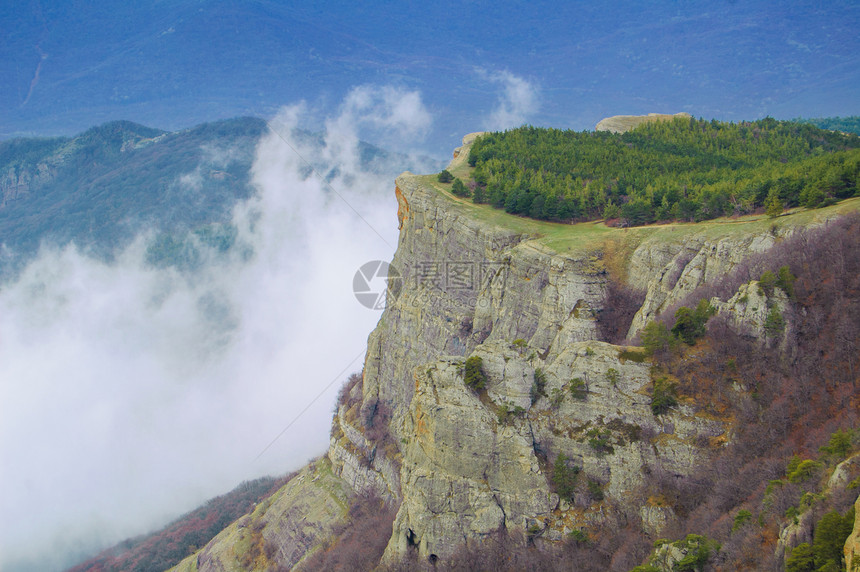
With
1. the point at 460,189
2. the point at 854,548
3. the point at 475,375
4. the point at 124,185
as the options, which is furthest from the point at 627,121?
the point at 124,185

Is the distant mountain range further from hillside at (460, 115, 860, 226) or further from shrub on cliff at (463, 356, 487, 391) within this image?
shrub on cliff at (463, 356, 487, 391)

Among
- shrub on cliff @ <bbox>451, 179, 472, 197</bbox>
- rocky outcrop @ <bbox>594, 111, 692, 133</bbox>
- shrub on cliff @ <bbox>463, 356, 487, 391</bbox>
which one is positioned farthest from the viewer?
rocky outcrop @ <bbox>594, 111, 692, 133</bbox>

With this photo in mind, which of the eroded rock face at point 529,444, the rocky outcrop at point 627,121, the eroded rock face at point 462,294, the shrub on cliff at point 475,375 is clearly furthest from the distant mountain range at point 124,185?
the shrub on cliff at point 475,375

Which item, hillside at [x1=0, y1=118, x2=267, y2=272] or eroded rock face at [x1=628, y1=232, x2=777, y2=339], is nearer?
eroded rock face at [x1=628, y1=232, x2=777, y2=339]

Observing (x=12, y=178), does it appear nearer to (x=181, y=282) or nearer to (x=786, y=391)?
(x=181, y=282)

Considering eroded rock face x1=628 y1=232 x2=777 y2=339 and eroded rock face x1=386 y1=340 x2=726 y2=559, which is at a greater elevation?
eroded rock face x1=628 y1=232 x2=777 y2=339

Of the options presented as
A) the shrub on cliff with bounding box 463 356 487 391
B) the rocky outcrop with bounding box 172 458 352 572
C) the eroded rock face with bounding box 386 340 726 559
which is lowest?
the rocky outcrop with bounding box 172 458 352 572

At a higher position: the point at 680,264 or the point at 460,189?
the point at 460,189

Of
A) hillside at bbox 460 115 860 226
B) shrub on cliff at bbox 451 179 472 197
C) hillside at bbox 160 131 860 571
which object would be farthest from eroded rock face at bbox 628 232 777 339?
shrub on cliff at bbox 451 179 472 197

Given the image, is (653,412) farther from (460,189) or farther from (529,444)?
(460,189)
